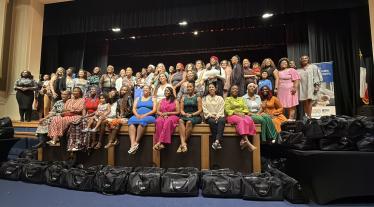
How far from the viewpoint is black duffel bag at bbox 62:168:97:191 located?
306 cm

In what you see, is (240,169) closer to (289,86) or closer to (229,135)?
(229,135)

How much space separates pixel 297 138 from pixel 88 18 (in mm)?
6749

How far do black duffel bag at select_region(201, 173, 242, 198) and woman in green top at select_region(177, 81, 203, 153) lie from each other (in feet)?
2.48

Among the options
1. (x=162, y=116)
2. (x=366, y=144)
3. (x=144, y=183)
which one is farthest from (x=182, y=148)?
(x=366, y=144)

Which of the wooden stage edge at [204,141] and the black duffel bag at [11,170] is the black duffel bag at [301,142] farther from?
the black duffel bag at [11,170]

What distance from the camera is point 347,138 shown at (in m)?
2.46

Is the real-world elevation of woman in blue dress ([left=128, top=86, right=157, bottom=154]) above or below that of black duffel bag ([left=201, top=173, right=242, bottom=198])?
above

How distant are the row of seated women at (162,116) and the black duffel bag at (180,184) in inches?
25.4

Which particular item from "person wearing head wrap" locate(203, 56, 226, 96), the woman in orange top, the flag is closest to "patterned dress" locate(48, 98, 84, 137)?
"person wearing head wrap" locate(203, 56, 226, 96)

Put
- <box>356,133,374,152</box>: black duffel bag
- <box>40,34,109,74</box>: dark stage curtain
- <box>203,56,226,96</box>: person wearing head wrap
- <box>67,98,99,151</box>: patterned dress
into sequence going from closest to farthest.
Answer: <box>356,133,374,152</box>: black duffel bag < <box>67,98,99,151</box>: patterned dress < <box>203,56,226,96</box>: person wearing head wrap < <box>40,34,109,74</box>: dark stage curtain

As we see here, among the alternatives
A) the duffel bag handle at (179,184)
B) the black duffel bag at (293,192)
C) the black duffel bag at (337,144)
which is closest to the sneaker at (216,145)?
the duffel bag handle at (179,184)

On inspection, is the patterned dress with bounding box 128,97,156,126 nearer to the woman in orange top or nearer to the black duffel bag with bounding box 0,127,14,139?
the woman in orange top

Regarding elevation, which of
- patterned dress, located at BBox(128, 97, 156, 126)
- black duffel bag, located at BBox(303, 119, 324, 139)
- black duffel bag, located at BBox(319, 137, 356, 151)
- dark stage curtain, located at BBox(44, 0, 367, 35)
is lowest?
black duffel bag, located at BBox(319, 137, 356, 151)

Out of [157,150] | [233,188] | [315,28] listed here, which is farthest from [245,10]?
[233,188]
